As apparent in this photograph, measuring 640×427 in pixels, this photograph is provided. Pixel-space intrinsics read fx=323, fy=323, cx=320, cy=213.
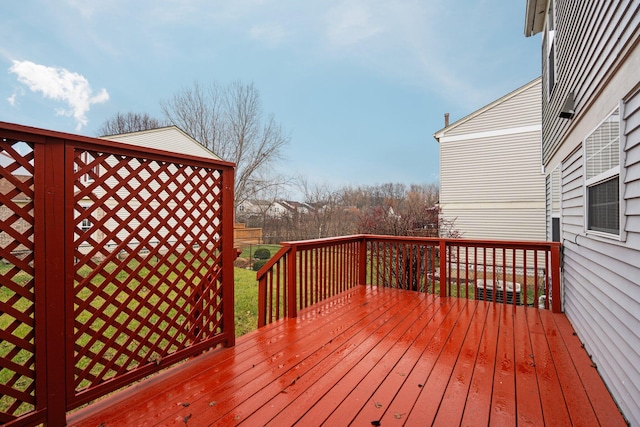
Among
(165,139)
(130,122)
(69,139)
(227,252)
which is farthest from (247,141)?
(69,139)

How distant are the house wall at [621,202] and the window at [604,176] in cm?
10

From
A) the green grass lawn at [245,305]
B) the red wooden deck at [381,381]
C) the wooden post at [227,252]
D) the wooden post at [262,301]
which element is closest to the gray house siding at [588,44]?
the red wooden deck at [381,381]

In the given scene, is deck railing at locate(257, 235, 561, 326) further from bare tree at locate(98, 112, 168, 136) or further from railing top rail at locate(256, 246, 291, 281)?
bare tree at locate(98, 112, 168, 136)

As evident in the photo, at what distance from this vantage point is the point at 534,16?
559cm

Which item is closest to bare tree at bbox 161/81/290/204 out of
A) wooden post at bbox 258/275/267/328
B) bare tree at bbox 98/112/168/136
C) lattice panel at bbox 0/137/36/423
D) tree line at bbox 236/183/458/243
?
tree line at bbox 236/183/458/243

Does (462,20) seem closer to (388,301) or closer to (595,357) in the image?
(388,301)

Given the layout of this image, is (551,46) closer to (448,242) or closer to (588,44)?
(588,44)

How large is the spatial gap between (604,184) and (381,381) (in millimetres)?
2301

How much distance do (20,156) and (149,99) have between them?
83.3 feet

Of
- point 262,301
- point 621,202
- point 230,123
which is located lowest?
point 262,301

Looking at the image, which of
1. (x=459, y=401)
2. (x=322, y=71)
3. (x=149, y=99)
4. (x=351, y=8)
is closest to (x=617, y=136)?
(x=459, y=401)

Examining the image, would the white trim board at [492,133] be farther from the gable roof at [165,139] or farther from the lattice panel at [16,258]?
the lattice panel at [16,258]

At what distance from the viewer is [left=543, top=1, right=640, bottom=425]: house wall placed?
6.11ft

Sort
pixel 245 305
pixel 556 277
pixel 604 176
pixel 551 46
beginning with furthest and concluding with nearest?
1. pixel 245 305
2. pixel 551 46
3. pixel 556 277
4. pixel 604 176
